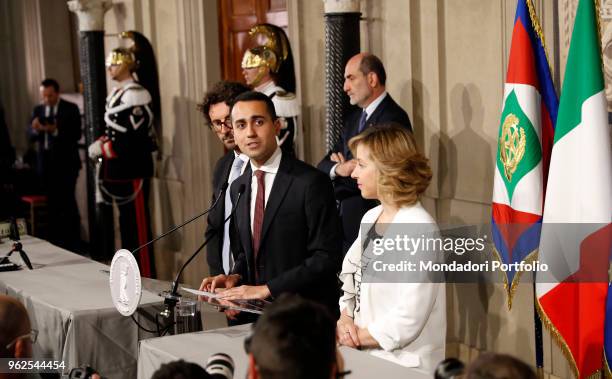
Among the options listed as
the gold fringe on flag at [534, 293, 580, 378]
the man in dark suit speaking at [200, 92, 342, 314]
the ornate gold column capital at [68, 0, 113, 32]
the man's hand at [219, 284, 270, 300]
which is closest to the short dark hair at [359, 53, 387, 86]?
the man in dark suit speaking at [200, 92, 342, 314]

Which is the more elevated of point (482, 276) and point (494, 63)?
point (494, 63)

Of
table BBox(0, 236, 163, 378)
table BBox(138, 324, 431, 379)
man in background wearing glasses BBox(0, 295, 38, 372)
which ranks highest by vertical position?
man in background wearing glasses BBox(0, 295, 38, 372)

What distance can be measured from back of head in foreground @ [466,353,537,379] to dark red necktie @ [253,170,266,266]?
183cm

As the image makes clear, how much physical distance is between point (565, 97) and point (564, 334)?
89 centimetres

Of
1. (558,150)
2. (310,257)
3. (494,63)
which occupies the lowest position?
(310,257)

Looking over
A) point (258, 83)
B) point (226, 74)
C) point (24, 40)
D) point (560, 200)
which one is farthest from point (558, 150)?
point (24, 40)

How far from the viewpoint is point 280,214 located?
3.60 m

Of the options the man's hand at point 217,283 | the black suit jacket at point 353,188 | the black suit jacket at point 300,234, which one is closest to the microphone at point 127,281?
the man's hand at point 217,283

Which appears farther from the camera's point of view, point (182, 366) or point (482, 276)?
point (482, 276)

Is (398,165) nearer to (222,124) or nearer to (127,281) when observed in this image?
(127,281)

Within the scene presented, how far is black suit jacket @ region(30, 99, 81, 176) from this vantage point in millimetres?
9180

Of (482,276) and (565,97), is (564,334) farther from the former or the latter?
(482,276)

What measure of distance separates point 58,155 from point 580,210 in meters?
6.48

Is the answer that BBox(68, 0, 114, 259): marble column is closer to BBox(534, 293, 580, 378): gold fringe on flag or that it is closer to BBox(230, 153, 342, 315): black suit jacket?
BBox(230, 153, 342, 315): black suit jacket
